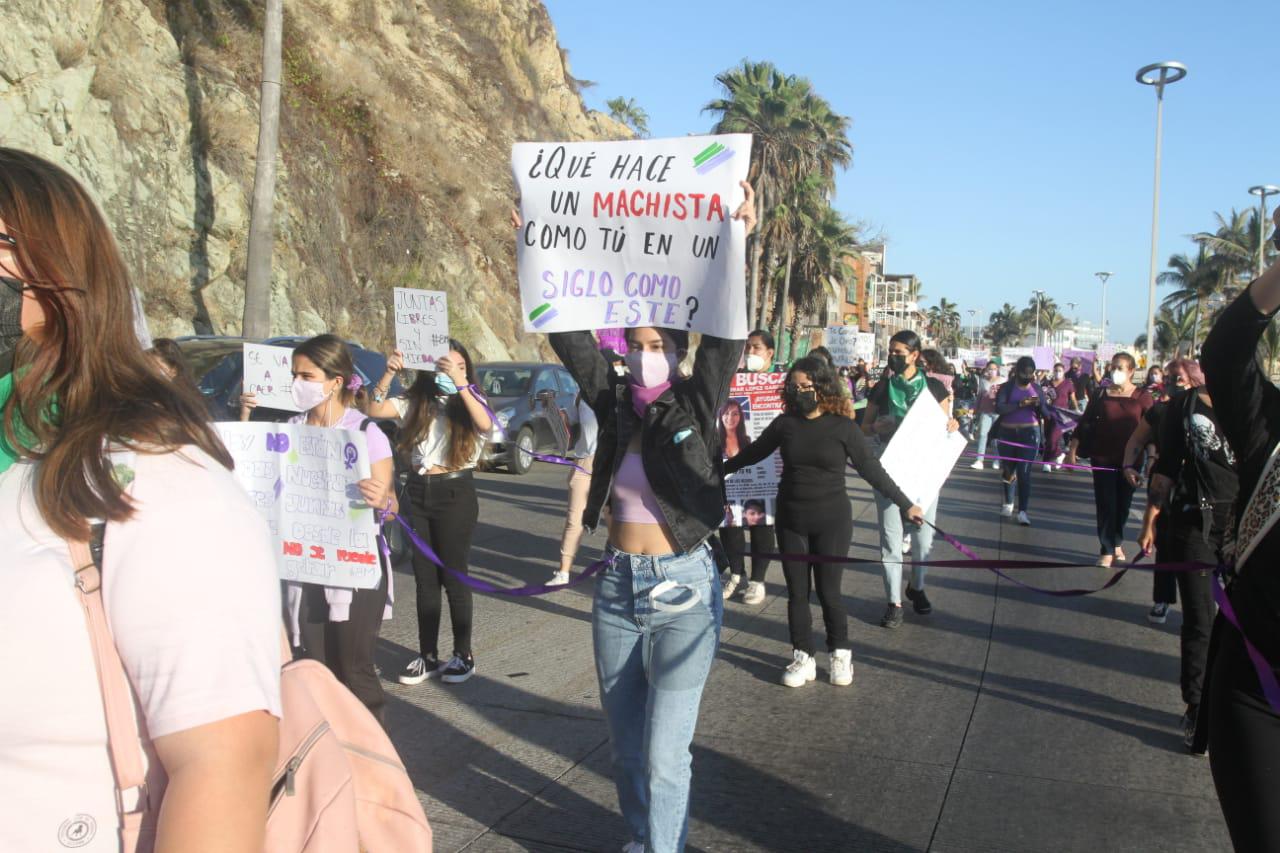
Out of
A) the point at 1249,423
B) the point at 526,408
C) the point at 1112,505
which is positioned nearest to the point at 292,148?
the point at 526,408

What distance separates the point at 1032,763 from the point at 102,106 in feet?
62.7

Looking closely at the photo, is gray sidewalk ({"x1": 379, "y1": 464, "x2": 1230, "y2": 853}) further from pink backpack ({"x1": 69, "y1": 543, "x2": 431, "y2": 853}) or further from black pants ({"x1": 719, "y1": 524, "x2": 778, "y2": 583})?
pink backpack ({"x1": 69, "y1": 543, "x2": 431, "y2": 853})

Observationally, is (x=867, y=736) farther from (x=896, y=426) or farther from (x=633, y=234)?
(x=896, y=426)

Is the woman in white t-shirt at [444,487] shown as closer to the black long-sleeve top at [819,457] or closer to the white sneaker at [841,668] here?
the black long-sleeve top at [819,457]

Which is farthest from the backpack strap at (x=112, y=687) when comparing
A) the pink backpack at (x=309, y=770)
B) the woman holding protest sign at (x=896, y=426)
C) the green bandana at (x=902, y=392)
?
the green bandana at (x=902, y=392)

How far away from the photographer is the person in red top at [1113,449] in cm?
980

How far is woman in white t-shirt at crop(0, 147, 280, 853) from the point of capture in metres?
1.27

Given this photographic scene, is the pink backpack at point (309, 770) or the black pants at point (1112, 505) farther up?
the pink backpack at point (309, 770)

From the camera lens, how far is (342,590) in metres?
4.54

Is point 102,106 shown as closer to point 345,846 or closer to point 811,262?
point 345,846

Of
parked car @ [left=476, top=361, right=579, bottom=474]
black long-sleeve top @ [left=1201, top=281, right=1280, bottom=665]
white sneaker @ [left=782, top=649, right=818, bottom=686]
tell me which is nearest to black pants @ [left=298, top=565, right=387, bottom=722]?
white sneaker @ [left=782, top=649, right=818, bottom=686]

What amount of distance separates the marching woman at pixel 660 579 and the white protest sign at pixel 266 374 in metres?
3.72

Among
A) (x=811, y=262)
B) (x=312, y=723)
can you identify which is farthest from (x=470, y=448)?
(x=811, y=262)

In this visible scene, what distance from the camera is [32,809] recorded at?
4.20 feet
